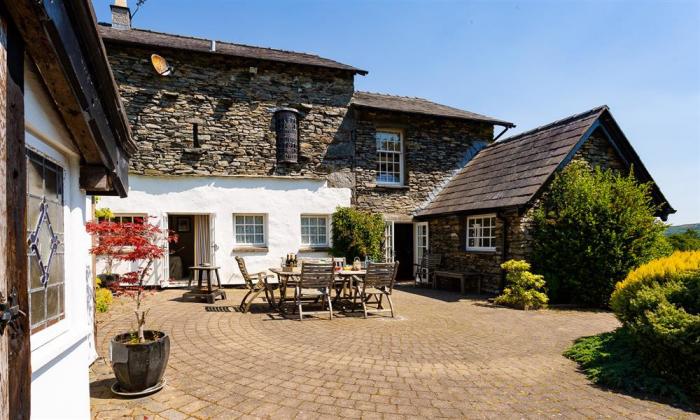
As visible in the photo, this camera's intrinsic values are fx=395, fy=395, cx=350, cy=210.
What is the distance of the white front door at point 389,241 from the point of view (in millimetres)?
13906

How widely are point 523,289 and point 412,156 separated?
22.1 ft

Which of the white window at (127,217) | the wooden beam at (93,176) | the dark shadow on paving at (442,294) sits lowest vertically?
the dark shadow on paving at (442,294)

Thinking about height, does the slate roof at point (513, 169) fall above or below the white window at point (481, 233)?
above

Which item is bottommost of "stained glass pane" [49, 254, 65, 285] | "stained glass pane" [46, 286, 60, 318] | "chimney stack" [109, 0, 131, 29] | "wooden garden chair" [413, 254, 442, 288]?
"wooden garden chair" [413, 254, 442, 288]

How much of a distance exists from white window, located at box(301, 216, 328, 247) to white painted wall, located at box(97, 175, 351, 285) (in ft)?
1.08

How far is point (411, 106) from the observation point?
577 inches

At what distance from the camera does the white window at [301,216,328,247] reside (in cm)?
1295

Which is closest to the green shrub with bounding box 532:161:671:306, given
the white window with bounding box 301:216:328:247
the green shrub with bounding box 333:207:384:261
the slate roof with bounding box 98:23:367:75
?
the green shrub with bounding box 333:207:384:261

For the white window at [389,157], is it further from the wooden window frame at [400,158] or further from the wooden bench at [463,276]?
the wooden bench at [463,276]

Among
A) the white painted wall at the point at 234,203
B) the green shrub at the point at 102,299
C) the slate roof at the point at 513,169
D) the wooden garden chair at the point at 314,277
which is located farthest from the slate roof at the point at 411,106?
the green shrub at the point at 102,299

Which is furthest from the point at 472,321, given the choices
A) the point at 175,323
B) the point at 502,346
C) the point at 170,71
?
the point at 170,71

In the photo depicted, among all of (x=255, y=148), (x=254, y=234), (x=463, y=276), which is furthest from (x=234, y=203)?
(x=463, y=276)

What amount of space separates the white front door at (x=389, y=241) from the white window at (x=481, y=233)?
2.84 m

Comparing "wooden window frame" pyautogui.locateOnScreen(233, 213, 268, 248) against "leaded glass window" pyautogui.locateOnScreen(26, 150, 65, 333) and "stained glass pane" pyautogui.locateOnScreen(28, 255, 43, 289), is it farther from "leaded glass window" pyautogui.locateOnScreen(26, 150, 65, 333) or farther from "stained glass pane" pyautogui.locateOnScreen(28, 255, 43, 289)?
"stained glass pane" pyautogui.locateOnScreen(28, 255, 43, 289)
